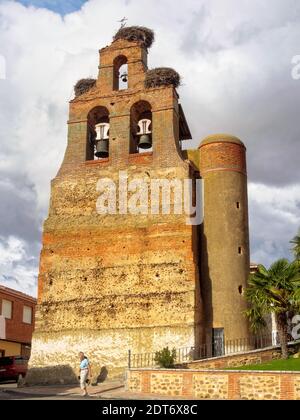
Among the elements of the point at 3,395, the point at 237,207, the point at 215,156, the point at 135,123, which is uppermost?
the point at 135,123

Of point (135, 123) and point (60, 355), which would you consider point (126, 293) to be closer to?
point (60, 355)

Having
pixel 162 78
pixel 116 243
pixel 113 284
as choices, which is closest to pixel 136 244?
pixel 116 243

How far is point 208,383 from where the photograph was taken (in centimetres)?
1986

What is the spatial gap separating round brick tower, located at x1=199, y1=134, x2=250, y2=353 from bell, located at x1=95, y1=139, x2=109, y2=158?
5236 millimetres

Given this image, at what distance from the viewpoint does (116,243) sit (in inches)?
1155

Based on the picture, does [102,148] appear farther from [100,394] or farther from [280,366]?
[280,366]

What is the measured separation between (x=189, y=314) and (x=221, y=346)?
2575mm

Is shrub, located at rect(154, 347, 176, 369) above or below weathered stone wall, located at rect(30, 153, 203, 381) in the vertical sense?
below

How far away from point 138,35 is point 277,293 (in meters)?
17.4

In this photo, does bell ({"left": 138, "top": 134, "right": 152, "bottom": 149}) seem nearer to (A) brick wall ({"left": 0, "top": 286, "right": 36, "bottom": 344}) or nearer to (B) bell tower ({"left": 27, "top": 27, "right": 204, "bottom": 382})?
(B) bell tower ({"left": 27, "top": 27, "right": 204, "bottom": 382})

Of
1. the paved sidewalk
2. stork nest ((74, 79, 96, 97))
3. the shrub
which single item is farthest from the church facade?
the paved sidewalk

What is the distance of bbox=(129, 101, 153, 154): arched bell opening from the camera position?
31688 millimetres
